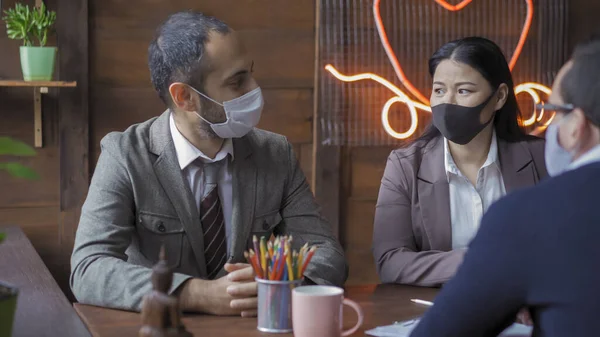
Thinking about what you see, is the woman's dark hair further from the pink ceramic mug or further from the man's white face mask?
the pink ceramic mug

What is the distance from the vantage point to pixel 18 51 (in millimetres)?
3326

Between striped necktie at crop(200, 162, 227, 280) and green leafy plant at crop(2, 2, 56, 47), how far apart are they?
49.2 inches

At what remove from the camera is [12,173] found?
50.6 inches

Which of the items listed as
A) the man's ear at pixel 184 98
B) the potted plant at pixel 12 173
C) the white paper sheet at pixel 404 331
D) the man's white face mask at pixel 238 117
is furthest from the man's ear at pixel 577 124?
the man's ear at pixel 184 98

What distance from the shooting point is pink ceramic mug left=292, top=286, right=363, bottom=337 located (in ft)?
5.21

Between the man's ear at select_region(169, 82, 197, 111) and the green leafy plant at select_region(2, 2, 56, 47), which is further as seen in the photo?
the green leafy plant at select_region(2, 2, 56, 47)

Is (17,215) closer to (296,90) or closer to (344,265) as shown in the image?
(296,90)

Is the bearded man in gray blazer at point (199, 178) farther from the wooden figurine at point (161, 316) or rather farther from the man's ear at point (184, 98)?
the wooden figurine at point (161, 316)

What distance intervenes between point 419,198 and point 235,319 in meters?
0.96

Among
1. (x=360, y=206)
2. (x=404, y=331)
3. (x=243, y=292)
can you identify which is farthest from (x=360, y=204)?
(x=404, y=331)

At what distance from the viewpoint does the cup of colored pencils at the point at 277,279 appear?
1.67m

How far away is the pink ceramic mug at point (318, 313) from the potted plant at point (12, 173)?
0.52 meters

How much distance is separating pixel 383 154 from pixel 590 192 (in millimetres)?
2674

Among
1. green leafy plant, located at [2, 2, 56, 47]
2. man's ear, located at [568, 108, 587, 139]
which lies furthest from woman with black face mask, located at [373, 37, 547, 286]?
green leafy plant, located at [2, 2, 56, 47]
